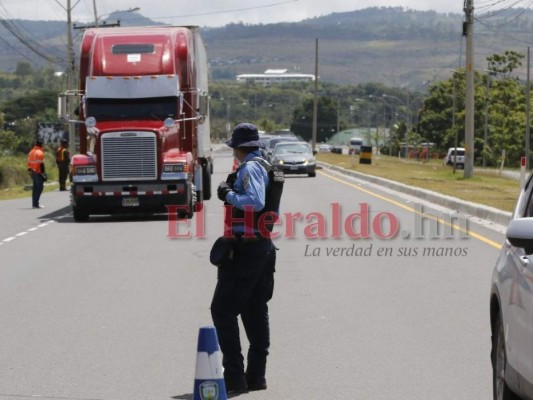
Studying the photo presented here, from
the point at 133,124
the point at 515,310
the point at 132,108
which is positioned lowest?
the point at 515,310

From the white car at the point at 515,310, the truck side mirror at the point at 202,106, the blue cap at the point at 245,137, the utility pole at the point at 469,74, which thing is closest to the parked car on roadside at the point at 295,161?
the utility pole at the point at 469,74

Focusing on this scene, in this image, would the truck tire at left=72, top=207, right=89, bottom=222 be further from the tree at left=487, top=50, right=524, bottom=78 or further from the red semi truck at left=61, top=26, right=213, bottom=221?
the tree at left=487, top=50, right=524, bottom=78

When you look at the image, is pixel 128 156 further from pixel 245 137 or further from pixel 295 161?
pixel 295 161

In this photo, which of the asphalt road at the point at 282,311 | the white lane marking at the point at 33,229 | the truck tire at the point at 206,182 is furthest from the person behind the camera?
the truck tire at the point at 206,182

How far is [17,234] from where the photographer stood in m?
23.5

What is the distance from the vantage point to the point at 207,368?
727 cm

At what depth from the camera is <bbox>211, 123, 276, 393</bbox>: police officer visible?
8.93m

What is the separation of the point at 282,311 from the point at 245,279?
13.5 feet

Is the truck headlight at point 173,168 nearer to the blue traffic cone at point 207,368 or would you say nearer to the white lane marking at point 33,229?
the white lane marking at point 33,229

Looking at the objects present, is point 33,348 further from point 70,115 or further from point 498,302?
point 70,115

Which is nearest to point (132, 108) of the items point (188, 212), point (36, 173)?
point (188, 212)

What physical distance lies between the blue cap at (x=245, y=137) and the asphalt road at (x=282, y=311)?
70.6 inches

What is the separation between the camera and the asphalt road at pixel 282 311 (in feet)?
30.8

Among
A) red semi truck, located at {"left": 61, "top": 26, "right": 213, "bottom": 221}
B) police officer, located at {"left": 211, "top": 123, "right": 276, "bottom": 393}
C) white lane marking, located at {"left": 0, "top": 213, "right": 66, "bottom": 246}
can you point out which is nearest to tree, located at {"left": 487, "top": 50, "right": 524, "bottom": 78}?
red semi truck, located at {"left": 61, "top": 26, "right": 213, "bottom": 221}
